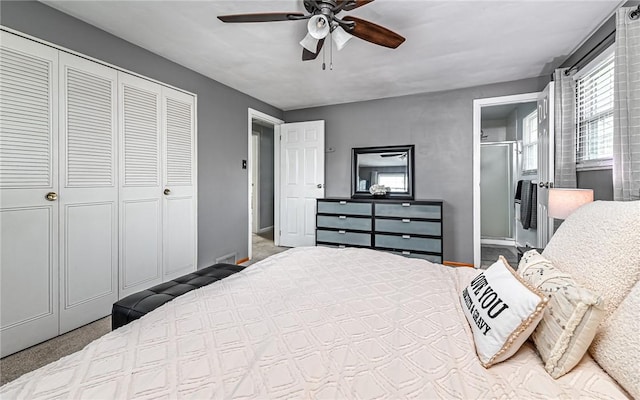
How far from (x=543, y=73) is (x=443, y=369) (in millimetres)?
3936

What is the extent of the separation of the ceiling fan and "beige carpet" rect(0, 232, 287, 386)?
250 cm

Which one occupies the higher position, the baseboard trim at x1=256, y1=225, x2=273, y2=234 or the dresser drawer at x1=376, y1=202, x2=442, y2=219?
the dresser drawer at x1=376, y1=202, x2=442, y2=219

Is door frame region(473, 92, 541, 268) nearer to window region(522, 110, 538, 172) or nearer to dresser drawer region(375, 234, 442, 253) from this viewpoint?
dresser drawer region(375, 234, 442, 253)

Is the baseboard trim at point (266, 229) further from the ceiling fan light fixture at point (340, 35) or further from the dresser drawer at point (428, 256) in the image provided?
the ceiling fan light fixture at point (340, 35)

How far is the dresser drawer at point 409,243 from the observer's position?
3.54 m

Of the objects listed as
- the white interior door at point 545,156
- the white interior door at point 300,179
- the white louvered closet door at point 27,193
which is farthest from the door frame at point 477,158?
the white louvered closet door at point 27,193

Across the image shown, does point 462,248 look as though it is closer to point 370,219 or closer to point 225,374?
point 370,219

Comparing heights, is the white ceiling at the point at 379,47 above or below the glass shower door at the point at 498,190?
above

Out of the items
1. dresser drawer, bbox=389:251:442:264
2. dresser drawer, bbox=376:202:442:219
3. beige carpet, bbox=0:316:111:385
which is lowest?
beige carpet, bbox=0:316:111:385

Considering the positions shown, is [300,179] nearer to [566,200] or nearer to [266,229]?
[266,229]

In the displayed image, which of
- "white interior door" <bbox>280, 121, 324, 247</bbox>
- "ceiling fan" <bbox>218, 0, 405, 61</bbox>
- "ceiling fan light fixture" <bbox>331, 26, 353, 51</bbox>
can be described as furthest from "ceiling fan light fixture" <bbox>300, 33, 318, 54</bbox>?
"white interior door" <bbox>280, 121, 324, 247</bbox>

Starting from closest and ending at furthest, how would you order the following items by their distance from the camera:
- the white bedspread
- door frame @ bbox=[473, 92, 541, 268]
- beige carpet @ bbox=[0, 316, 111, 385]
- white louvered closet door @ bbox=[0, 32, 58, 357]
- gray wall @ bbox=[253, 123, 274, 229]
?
the white bedspread → beige carpet @ bbox=[0, 316, 111, 385] → white louvered closet door @ bbox=[0, 32, 58, 357] → door frame @ bbox=[473, 92, 541, 268] → gray wall @ bbox=[253, 123, 274, 229]

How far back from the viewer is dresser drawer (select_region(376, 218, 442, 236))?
355cm

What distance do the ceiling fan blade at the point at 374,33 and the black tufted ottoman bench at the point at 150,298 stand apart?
199 centimetres
